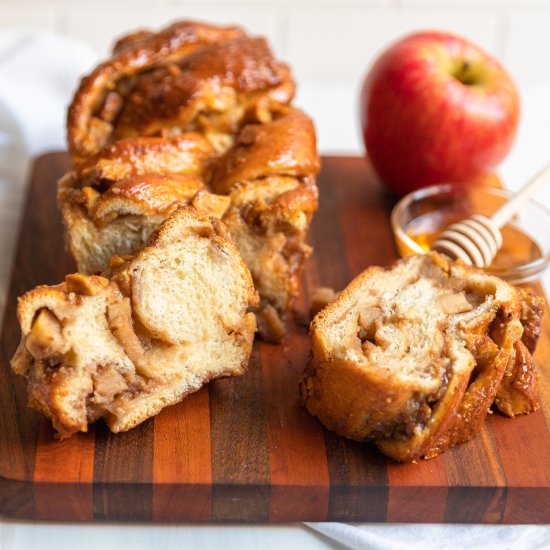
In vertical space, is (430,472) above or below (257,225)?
below

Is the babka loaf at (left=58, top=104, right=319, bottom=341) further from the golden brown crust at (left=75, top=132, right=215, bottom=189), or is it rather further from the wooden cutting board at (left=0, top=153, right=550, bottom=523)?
the wooden cutting board at (left=0, top=153, right=550, bottom=523)

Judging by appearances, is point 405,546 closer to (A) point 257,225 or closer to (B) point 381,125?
(A) point 257,225

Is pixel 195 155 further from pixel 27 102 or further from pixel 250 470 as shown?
pixel 27 102

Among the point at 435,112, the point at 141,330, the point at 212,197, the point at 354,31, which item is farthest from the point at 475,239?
the point at 354,31

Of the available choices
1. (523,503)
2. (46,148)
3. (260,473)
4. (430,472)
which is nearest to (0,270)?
(46,148)

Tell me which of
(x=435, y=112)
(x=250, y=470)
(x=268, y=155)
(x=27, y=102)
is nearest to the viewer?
(x=250, y=470)

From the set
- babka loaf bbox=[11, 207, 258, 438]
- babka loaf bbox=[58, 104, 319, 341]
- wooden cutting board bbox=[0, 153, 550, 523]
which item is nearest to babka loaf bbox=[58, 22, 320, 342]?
babka loaf bbox=[58, 104, 319, 341]
